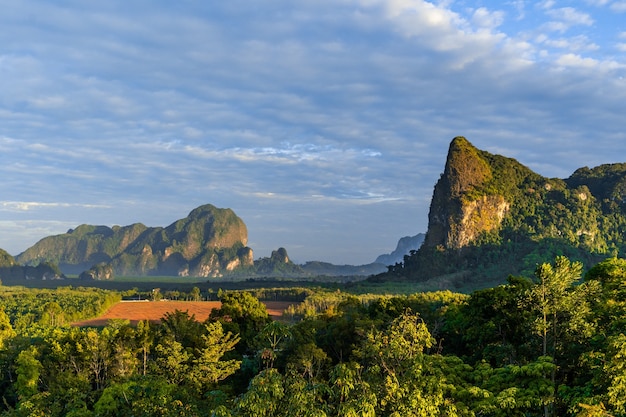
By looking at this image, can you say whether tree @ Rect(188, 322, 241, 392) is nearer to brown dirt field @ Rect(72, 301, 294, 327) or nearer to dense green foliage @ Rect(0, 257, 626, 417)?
dense green foliage @ Rect(0, 257, 626, 417)

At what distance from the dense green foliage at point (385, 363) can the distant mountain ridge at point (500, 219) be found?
321ft

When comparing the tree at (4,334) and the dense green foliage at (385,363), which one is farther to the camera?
the tree at (4,334)

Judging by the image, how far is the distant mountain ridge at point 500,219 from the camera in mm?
135613

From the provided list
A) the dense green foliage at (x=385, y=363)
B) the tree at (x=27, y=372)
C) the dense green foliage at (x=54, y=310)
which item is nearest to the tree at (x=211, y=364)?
the dense green foliage at (x=385, y=363)

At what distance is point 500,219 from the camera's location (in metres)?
147

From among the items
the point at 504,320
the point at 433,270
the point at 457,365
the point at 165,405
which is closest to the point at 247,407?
the point at 165,405

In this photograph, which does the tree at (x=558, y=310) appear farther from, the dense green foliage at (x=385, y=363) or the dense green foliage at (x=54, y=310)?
the dense green foliage at (x=54, y=310)

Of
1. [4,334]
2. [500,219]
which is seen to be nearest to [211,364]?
[4,334]

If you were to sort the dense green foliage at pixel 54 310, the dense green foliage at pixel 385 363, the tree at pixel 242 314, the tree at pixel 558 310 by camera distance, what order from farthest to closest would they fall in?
the dense green foliage at pixel 54 310 → the tree at pixel 242 314 → the tree at pixel 558 310 → the dense green foliage at pixel 385 363

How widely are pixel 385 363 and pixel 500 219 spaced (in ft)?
460

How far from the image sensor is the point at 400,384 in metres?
15.0

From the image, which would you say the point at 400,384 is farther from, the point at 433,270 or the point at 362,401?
the point at 433,270

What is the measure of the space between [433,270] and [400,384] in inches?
5057

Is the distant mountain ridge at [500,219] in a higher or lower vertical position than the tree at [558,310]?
higher
